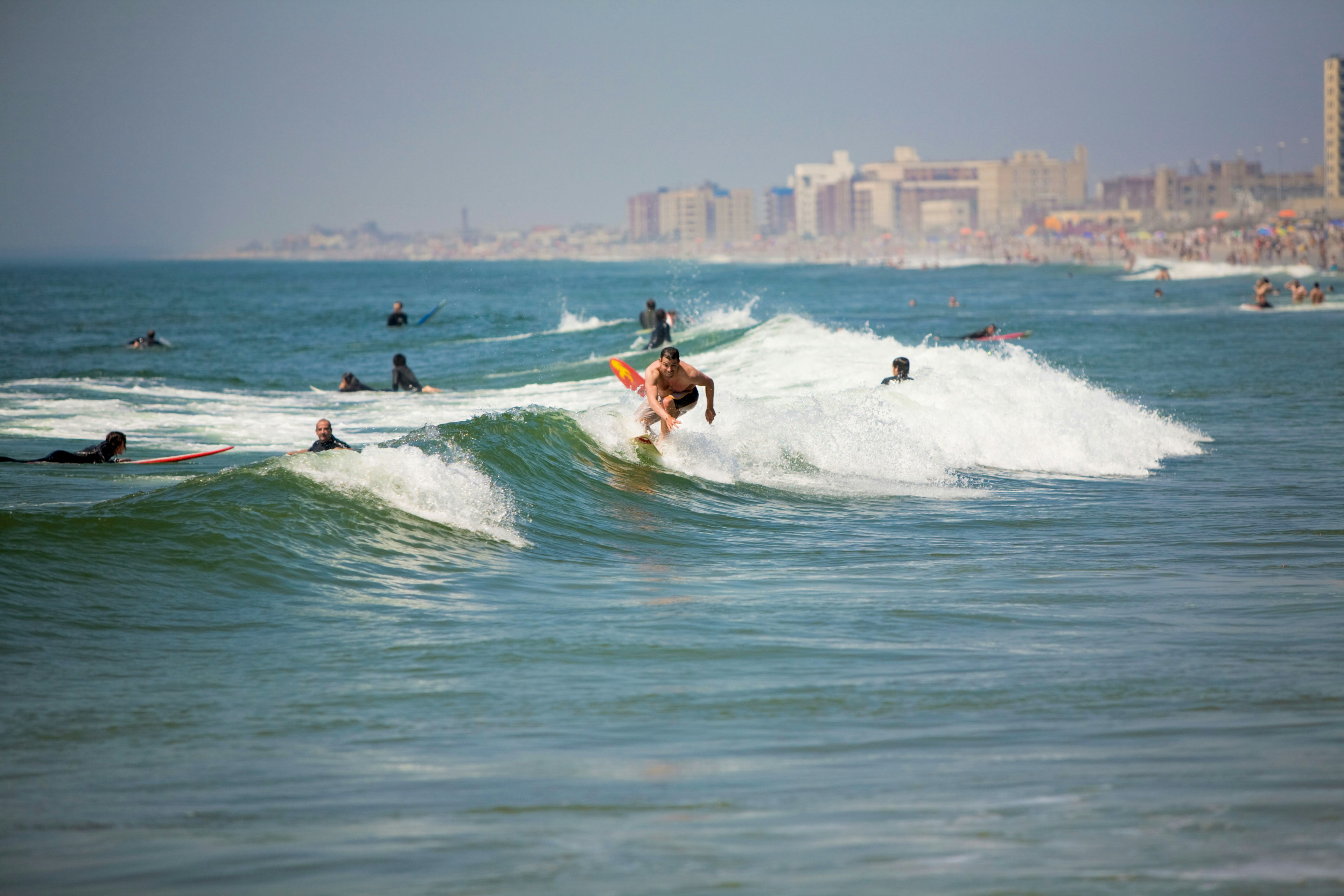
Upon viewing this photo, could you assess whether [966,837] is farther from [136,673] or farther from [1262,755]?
[136,673]

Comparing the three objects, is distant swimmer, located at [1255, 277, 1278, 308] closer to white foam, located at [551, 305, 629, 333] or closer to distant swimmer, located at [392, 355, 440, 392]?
white foam, located at [551, 305, 629, 333]

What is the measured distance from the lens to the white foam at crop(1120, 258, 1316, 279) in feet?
254

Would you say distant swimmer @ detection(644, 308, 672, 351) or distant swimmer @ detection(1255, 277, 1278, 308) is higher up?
distant swimmer @ detection(1255, 277, 1278, 308)

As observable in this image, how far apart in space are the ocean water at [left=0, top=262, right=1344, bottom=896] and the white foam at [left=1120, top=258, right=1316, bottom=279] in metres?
68.2

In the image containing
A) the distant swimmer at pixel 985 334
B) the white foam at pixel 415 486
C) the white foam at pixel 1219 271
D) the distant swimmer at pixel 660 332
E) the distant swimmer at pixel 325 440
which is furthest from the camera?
the white foam at pixel 1219 271

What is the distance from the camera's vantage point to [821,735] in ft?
16.9

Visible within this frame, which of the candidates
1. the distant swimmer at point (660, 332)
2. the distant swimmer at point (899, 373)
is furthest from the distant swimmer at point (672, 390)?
the distant swimmer at point (660, 332)

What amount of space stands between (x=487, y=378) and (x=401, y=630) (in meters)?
22.2

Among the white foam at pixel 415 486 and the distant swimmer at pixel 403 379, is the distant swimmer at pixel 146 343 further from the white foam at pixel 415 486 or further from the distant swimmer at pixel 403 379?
the white foam at pixel 415 486

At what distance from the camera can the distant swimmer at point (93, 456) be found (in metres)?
13.6

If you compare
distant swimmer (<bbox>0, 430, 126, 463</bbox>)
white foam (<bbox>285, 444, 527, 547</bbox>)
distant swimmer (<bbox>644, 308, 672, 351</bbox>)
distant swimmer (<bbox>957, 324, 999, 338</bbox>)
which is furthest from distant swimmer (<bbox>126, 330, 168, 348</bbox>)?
white foam (<bbox>285, 444, 527, 547</bbox>)

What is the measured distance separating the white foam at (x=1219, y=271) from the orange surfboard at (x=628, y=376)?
6658cm

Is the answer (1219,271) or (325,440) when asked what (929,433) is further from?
(1219,271)

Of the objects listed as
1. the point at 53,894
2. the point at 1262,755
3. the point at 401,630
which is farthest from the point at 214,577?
the point at 1262,755
